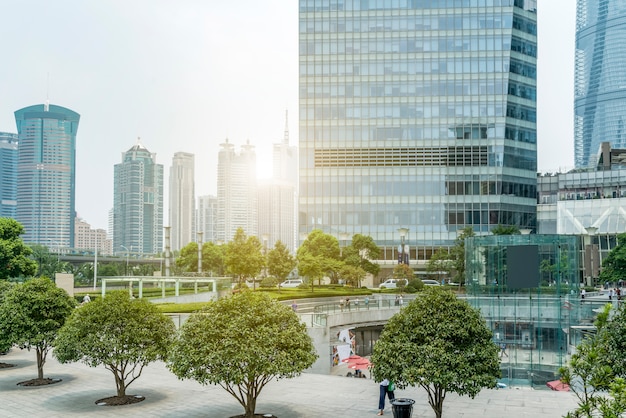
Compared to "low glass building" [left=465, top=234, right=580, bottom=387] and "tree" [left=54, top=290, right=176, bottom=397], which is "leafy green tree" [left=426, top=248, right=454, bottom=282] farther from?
"tree" [left=54, top=290, right=176, bottom=397]

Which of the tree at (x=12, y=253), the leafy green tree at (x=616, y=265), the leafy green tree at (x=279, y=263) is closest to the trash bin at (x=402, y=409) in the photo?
the tree at (x=12, y=253)

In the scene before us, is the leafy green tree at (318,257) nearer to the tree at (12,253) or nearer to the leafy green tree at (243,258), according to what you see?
the leafy green tree at (243,258)

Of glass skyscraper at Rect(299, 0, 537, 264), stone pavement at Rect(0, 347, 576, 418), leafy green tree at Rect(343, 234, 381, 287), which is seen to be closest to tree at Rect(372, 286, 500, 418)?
stone pavement at Rect(0, 347, 576, 418)

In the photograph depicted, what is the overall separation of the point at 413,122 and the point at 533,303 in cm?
7147

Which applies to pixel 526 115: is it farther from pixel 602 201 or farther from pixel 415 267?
pixel 415 267

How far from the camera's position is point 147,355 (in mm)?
20734

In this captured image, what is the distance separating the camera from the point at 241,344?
17.4 metres

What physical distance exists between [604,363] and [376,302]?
3348cm

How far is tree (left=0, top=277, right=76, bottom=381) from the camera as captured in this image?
2508cm

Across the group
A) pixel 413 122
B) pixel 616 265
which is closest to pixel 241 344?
pixel 616 265

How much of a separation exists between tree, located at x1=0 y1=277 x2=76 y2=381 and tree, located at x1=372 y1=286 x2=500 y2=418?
47.8 feet

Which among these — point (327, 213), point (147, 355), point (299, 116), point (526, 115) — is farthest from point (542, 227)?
point (147, 355)

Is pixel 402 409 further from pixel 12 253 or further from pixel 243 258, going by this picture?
pixel 243 258

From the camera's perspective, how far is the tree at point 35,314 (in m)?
25.1
